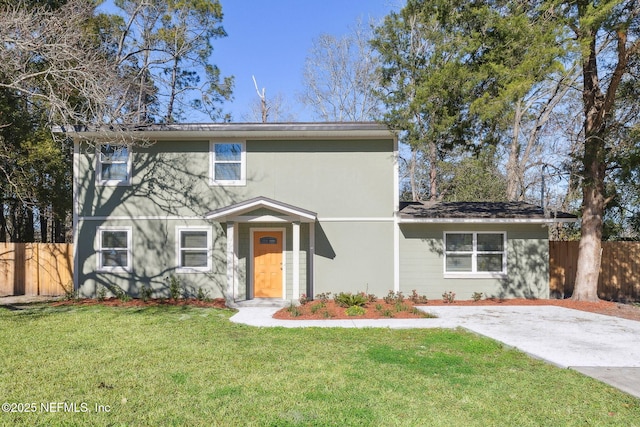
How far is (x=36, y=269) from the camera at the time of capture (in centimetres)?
1329

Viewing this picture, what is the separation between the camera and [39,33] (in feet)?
32.3

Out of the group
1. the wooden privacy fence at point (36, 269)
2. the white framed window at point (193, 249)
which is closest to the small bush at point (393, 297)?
the white framed window at point (193, 249)

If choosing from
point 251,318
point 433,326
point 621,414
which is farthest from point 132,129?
point 621,414

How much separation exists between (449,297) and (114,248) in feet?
33.7

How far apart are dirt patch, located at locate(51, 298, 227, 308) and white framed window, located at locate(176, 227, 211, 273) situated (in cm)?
96

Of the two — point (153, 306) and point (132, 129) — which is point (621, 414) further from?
point (132, 129)

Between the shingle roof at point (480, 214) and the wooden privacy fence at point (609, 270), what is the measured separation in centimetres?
196

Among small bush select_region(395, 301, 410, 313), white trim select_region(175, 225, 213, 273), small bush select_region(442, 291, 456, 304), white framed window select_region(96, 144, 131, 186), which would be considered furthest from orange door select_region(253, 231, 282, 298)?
small bush select_region(442, 291, 456, 304)

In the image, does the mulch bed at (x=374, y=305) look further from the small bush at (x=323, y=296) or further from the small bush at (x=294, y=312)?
the small bush at (x=323, y=296)

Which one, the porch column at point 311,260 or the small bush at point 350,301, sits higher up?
the porch column at point 311,260

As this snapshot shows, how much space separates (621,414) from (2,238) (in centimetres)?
2453

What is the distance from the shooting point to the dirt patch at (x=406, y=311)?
9492 mm

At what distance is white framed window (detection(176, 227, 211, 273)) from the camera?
1212cm

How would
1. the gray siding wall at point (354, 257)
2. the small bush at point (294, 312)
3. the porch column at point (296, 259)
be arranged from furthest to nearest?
the gray siding wall at point (354, 257) < the porch column at point (296, 259) < the small bush at point (294, 312)
